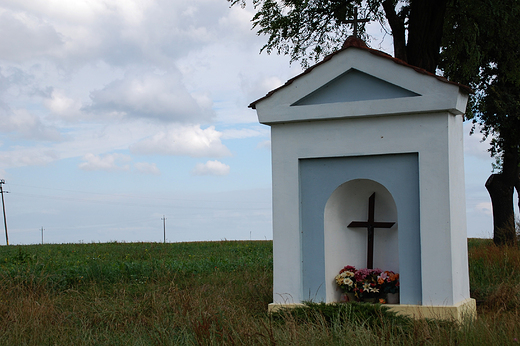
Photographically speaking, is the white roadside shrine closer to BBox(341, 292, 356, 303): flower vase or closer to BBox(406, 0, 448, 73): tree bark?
BBox(341, 292, 356, 303): flower vase

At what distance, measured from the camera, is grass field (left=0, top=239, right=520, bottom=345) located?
5.04 meters

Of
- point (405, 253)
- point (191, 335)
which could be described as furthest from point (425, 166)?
point (191, 335)

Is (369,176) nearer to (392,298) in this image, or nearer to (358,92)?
(358,92)

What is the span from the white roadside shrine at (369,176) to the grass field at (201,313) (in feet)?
2.49

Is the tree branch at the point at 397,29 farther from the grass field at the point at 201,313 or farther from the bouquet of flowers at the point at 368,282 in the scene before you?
the bouquet of flowers at the point at 368,282

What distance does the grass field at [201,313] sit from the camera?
504 cm

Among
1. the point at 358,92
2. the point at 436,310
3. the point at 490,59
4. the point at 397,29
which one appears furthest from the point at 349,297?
the point at 490,59

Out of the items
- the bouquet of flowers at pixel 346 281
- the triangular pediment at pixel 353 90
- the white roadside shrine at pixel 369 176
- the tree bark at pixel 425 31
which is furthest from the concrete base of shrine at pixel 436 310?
the tree bark at pixel 425 31

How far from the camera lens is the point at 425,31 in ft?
35.3

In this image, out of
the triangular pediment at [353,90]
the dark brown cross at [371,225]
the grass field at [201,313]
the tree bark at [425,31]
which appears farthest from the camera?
the tree bark at [425,31]

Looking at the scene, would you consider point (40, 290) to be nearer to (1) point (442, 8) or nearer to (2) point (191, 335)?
(2) point (191, 335)

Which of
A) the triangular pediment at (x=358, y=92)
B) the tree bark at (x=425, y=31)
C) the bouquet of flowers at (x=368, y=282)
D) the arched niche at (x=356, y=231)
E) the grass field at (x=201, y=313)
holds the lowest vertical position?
the grass field at (x=201, y=313)

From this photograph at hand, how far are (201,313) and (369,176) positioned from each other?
2860mm

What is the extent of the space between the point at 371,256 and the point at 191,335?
3221 millimetres
